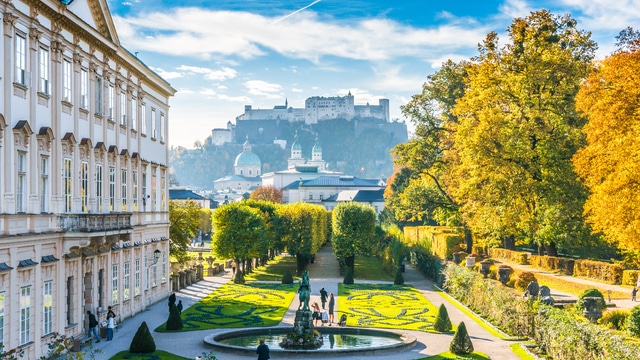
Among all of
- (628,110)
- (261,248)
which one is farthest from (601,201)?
(261,248)

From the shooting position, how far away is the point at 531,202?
161 feet

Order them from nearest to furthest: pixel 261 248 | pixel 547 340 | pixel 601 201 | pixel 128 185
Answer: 1. pixel 547 340
2. pixel 601 201
3. pixel 128 185
4. pixel 261 248

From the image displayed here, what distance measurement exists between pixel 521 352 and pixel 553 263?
1914cm

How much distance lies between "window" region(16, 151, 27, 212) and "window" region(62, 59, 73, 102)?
4.48 m

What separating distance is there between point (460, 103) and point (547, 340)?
2593cm

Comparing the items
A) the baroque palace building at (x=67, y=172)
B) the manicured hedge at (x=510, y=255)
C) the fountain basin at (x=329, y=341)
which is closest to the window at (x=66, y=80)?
the baroque palace building at (x=67, y=172)

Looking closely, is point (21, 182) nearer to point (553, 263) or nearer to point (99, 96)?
point (99, 96)

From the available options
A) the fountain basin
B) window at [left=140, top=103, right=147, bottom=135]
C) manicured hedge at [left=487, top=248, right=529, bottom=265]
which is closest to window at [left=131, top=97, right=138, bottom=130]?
window at [left=140, top=103, right=147, bottom=135]

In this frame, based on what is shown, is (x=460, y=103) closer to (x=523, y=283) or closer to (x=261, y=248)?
(x=523, y=283)

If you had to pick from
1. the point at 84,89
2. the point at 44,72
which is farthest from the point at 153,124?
the point at 44,72

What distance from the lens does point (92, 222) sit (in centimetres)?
3105

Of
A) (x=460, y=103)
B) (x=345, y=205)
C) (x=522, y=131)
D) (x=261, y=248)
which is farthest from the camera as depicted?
(x=345, y=205)

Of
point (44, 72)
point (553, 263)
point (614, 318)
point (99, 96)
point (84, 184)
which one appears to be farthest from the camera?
point (553, 263)

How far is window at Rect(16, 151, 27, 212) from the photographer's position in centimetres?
2575
